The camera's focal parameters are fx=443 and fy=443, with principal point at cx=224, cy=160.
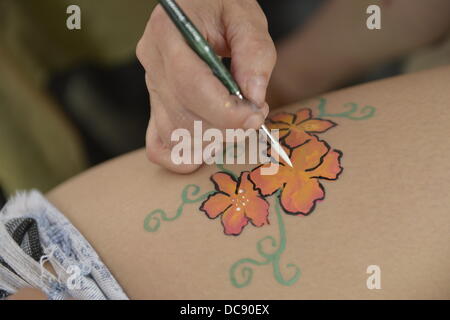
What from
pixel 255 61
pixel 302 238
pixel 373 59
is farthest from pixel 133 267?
pixel 373 59

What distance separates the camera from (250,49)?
2.13 ft

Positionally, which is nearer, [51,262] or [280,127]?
[51,262]

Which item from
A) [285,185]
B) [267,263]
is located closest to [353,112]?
[285,185]

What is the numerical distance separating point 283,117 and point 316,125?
0.07 m

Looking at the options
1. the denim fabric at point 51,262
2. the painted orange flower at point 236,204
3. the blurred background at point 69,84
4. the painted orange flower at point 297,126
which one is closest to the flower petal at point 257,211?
the painted orange flower at point 236,204

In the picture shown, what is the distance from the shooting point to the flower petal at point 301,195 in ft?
2.20

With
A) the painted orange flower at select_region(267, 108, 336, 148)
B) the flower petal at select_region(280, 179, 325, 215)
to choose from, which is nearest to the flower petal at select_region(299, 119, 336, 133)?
the painted orange flower at select_region(267, 108, 336, 148)

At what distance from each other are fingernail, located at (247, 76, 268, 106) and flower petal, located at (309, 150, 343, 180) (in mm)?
155

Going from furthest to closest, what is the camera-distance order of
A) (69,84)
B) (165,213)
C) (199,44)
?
(69,84)
(165,213)
(199,44)

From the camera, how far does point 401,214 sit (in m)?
0.64

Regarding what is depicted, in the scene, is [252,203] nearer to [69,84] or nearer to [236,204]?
[236,204]

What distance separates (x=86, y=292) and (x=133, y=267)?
0.08m
